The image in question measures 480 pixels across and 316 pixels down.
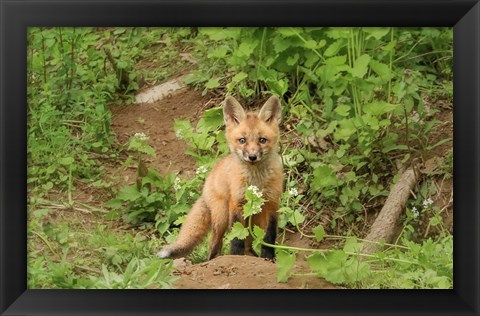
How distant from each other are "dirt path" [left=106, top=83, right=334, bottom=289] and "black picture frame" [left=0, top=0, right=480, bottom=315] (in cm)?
8

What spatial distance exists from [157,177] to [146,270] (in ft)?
1.84

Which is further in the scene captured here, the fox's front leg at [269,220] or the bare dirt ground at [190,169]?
the fox's front leg at [269,220]

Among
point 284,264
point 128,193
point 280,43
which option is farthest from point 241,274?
point 280,43

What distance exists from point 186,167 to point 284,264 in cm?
82

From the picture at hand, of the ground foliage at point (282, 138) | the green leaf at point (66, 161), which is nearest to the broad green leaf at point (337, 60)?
the ground foliage at point (282, 138)

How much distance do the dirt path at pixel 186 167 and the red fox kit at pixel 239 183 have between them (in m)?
0.11

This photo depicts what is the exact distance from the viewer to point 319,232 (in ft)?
25.0

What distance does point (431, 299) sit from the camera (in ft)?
24.4

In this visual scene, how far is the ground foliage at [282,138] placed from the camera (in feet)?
24.8

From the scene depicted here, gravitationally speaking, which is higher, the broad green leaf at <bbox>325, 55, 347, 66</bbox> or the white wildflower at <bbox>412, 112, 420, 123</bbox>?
the broad green leaf at <bbox>325, 55, 347, 66</bbox>

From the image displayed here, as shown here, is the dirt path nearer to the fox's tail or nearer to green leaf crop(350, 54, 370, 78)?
the fox's tail

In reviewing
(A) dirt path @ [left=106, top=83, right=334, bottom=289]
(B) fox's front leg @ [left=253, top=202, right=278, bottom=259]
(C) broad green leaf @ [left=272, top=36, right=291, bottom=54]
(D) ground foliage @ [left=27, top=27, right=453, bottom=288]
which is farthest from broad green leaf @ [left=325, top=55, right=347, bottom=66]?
(B) fox's front leg @ [left=253, top=202, right=278, bottom=259]

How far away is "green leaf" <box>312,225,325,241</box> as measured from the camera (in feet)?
25.0

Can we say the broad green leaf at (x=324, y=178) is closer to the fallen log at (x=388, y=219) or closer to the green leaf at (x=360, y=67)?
the fallen log at (x=388, y=219)
